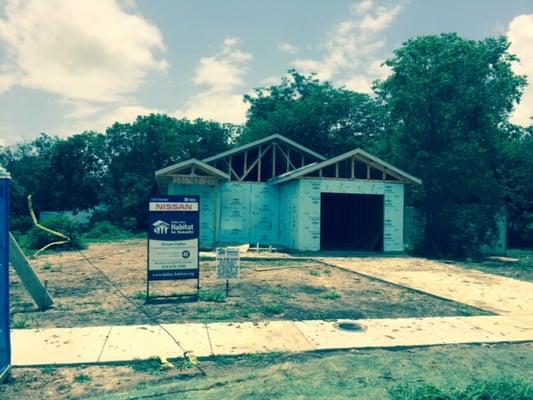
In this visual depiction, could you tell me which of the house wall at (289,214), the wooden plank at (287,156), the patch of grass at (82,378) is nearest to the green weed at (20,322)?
the patch of grass at (82,378)

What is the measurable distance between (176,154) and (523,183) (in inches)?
1452

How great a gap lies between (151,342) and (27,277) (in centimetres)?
368

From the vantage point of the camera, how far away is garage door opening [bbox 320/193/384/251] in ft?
83.0

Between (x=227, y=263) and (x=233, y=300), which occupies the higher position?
(x=227, y=263)

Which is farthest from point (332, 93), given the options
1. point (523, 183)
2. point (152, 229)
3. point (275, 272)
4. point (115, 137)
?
point (152, 229)

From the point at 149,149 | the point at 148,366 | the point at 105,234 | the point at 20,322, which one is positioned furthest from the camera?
the point at 149,149

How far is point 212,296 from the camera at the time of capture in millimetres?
9953

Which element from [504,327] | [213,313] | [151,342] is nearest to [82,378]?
[151,342]

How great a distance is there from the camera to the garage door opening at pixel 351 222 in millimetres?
25297

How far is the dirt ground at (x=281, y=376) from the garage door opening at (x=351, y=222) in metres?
18.4

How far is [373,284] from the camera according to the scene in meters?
12.6

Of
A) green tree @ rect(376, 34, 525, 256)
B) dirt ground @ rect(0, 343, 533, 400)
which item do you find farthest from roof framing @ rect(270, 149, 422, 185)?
dirt ground @ rect(0, 343, 533, 400)

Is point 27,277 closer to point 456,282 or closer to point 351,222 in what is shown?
point 456,282

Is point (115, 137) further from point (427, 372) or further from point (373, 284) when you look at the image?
point (427, 372)
